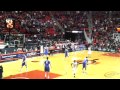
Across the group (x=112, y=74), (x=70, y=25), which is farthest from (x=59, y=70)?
(x=70, y=25)

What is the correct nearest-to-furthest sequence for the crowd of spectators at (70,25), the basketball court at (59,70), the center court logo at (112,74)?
the basketball court at (59,70) < the center court logo at (112,74) < the crowd of spectators at (70,25)

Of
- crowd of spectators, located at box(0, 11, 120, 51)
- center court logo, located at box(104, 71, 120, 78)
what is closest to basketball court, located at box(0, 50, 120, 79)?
center court logo, located at box(104, 71, 120, 78)

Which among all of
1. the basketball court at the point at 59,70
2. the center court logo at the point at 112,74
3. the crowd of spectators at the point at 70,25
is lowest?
the center court logo at the point at 112,74

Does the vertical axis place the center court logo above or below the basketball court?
below

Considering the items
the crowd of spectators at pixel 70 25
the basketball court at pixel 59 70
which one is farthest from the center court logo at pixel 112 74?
the crowd of spectators at pixel 70 25

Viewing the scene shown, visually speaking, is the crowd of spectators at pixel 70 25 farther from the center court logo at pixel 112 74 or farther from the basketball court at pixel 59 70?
the center court logo at pixel 112 74

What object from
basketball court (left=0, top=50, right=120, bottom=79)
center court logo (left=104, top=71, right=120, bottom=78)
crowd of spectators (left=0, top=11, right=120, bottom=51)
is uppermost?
crowd of spectators (left=0, top=11, right=120, bottom=51)

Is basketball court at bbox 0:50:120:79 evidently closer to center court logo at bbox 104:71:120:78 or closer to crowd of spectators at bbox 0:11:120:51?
center court logo at bbox 104:71:120:78

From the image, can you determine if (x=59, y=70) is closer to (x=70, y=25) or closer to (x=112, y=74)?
(x=112, y=74)

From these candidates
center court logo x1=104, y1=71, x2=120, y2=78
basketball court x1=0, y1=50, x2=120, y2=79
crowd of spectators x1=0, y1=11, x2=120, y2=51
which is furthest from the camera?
crowd of spectators x1=0, y1=11, x2=120, y2=51

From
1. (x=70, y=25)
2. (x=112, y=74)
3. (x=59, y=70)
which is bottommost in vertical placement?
(x=112, y=74)

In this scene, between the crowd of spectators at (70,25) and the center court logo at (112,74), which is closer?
the center court logo at (112,74)
